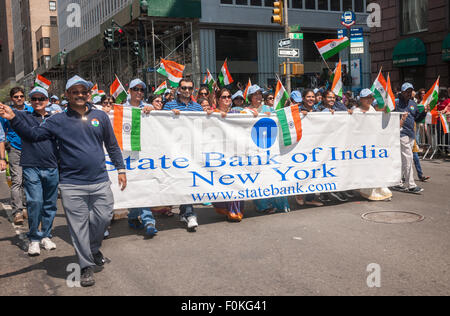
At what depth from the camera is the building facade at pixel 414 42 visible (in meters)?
21.9

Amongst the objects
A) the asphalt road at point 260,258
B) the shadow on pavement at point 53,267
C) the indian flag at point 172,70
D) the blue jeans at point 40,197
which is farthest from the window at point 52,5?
the shadow on pavement at point 53,267

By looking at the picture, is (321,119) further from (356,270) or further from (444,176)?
(444,176)

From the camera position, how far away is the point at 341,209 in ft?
25.8

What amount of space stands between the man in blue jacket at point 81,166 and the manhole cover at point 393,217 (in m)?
3.83

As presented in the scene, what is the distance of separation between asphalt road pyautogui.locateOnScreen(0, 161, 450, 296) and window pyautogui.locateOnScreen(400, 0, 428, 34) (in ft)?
58.1

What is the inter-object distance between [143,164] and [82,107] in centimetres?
210

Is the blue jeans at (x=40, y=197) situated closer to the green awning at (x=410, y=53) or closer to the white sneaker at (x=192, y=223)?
the white sneaker at (x=192, y=223)

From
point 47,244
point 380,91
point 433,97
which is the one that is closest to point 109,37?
point 433,97

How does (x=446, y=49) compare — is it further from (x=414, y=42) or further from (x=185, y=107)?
(x=185, y=107)

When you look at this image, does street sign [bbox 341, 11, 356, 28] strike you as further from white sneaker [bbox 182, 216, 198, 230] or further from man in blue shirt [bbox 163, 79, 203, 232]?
white sneaker [bbox 182, 216, 198, 230]

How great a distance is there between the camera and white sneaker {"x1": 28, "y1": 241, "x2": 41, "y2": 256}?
593cm
